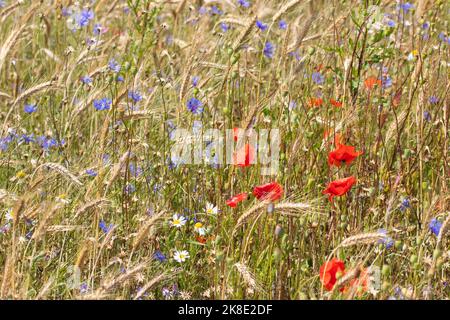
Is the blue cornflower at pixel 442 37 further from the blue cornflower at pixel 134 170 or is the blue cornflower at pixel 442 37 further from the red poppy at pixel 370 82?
the blue cornflower at pixel 134 170

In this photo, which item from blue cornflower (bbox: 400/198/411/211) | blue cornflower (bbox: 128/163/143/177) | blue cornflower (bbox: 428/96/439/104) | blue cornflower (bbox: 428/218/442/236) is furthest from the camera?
blue cornflower (bbox: 428/96/439/104)

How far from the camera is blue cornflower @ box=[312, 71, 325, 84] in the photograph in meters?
4.04

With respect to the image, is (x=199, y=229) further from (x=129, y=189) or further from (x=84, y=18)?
(x=84, y=18)

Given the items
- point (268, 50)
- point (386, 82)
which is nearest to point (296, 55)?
point (268, 50)

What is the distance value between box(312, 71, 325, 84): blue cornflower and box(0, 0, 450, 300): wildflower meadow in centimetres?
3

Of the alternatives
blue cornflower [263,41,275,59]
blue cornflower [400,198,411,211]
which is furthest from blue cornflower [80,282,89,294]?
blue cornflower [263,41,275,59]

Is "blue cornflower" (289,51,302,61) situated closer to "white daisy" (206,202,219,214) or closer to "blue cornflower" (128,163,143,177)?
"blue cornflower" (128,163,143,177)

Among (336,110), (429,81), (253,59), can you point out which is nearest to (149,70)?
(253,59)

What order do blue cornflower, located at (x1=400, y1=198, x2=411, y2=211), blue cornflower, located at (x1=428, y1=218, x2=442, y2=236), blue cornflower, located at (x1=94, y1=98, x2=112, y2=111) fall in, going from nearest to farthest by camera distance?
blue cornflower, located at (x1=428, y1=218, x2=442, y2=236), blue cornflower, located at (x1=400, y1=198, x2=411, y2=211), blue cornflower, located at (x1=94, y1=98, x2=112, y2=111)

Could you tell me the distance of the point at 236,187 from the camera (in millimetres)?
3398

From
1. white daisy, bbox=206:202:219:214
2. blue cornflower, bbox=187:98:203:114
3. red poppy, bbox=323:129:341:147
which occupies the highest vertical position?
blue cornflower, bbox=187:98:203:114

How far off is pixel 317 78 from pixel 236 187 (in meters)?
0.87

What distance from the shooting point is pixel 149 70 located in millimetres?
4488
